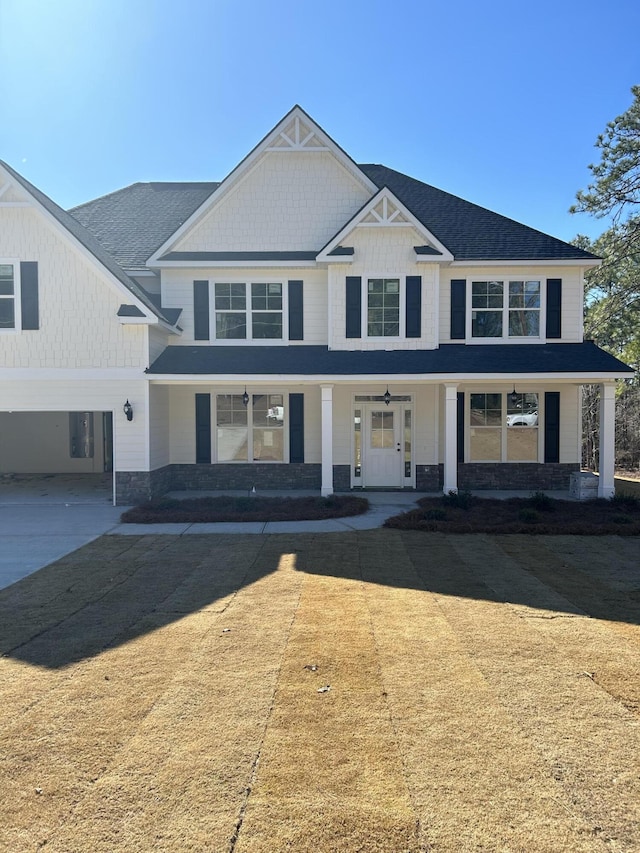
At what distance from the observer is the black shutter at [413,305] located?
14.1 meters

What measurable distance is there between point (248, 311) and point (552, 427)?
8.92 m

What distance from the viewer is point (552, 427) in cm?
1486

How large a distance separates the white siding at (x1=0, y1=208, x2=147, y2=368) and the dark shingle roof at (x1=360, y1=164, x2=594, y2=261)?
803 centimetres

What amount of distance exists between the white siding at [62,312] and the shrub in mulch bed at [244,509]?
144 inches

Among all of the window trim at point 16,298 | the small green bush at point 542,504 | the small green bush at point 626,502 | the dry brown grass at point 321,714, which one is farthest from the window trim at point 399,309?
the window trim at point 16,298

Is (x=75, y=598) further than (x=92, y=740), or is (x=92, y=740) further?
(x=75, y=598)

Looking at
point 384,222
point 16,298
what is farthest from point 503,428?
point 16,298

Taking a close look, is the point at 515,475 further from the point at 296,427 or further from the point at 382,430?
the point at 296,427

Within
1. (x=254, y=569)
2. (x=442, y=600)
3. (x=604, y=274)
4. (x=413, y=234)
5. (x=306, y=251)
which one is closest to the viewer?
(x=442, y=600)

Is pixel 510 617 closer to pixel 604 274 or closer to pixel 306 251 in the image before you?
pixel 306 251

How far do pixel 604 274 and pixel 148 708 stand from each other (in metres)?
21.1

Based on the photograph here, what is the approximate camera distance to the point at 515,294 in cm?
1481

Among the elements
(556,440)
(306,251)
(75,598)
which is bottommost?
(75,598)

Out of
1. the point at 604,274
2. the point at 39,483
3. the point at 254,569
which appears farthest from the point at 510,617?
the point at 604,274
